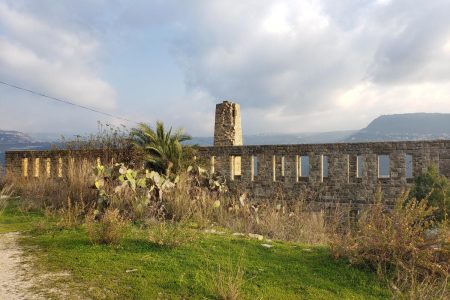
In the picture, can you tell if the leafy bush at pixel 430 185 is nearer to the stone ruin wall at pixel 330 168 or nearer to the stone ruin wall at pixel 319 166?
the stone ruin wall at pixel 319 166

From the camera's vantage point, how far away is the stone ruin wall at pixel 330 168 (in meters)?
13.8

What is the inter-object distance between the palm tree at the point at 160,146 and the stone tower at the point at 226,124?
179 inches

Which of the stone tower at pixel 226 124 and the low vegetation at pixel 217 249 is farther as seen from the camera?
the stone tower at pixel 226 124

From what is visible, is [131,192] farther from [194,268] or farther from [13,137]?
[13,137]

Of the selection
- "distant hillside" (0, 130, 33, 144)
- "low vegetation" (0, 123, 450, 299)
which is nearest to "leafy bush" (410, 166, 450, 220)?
"low vegetation" (0, 123, 450, 299)

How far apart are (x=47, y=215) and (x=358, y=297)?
6279mm

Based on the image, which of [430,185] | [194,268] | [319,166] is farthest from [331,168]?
[194,268]

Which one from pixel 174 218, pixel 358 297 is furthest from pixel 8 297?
pixel 174 218

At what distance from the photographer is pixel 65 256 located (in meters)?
5.91

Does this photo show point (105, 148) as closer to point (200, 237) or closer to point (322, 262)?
point (200, 237)

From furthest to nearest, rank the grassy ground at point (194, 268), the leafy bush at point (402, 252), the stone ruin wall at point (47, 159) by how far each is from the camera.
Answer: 1. the stone ruin wall at point (47, 159)
2. the leafy bush at point (402, 252)
3. the grassy ground at point (194, 268)

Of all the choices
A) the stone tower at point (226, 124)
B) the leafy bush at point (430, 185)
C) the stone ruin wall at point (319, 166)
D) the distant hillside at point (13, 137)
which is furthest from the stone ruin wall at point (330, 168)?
the distant hillside at point (13, 137)

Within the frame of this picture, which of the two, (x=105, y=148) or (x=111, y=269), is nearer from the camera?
(x=111, y=269)

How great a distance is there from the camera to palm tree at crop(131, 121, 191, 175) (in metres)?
14.2
